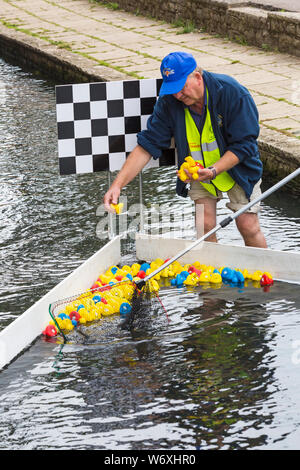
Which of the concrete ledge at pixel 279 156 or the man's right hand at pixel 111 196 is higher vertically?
the man's right hand at pixel 111 196

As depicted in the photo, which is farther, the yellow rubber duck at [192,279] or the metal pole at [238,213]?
the yellow rubber duck at [192,279]

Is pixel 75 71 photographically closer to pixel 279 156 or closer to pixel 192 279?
pixel 279 156

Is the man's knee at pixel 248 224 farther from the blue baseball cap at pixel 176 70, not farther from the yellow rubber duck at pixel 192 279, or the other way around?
the blue baseball cap at pixel 176 70

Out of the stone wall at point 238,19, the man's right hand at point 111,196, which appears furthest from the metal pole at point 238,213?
the stone wall at point 238,19

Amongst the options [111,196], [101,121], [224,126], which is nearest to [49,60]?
[101,121]

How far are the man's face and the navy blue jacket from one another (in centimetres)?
5

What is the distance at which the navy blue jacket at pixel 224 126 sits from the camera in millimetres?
4418

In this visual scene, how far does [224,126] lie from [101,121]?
850 mm

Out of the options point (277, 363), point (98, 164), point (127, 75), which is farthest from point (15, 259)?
point (127, 75)

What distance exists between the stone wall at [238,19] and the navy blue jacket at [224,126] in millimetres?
5064

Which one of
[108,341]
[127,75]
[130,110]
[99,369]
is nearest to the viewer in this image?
[99,369]

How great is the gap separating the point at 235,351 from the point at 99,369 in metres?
0.66

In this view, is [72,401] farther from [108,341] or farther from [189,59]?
[189,59]

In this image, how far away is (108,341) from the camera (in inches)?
164
